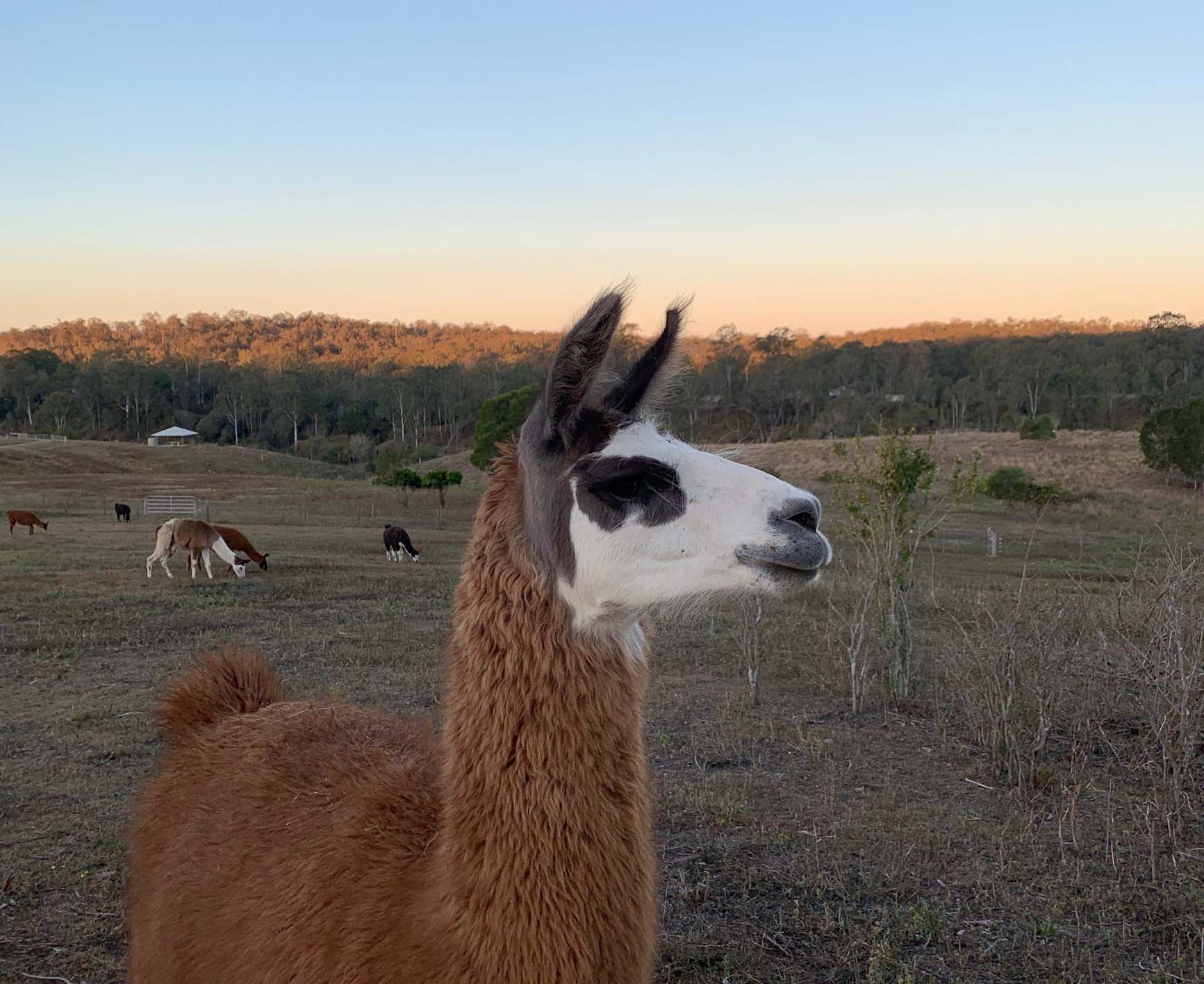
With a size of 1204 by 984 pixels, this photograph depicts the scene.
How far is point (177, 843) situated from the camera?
10.7 ft

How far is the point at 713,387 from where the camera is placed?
3191 inches

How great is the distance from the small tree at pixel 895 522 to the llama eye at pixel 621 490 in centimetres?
671

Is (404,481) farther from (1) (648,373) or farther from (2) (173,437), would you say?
(2) (173,437)

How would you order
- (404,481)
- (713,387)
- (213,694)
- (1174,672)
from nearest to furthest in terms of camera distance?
(213,694) → (1174,672) → (404,481) → (713,387)

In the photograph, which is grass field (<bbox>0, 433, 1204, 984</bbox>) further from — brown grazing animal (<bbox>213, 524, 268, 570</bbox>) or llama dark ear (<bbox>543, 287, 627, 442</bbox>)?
brown grazing animal (<bbox>213, 524, 268, 570</bbox>)

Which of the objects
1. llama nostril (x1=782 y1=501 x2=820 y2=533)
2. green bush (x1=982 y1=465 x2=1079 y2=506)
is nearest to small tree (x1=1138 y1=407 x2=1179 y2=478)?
green bush (x1=982 y1=465 x2=1079 y2=506)

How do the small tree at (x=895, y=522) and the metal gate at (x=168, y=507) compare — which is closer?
the small tree at (x=895, y=522)

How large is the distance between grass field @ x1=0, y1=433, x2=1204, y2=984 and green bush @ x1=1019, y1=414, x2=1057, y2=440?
148 feet

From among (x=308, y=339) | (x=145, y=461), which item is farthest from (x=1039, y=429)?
(x=308, y=339)

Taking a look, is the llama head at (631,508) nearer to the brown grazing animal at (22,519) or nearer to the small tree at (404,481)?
the brown grazing animal at (22,519)

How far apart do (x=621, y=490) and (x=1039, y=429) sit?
195ft

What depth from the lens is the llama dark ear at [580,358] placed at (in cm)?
227

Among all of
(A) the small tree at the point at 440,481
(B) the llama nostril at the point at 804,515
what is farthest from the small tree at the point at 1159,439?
(B) the llama nostril at the point at 804,515

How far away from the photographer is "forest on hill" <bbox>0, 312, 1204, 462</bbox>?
79.5 m
